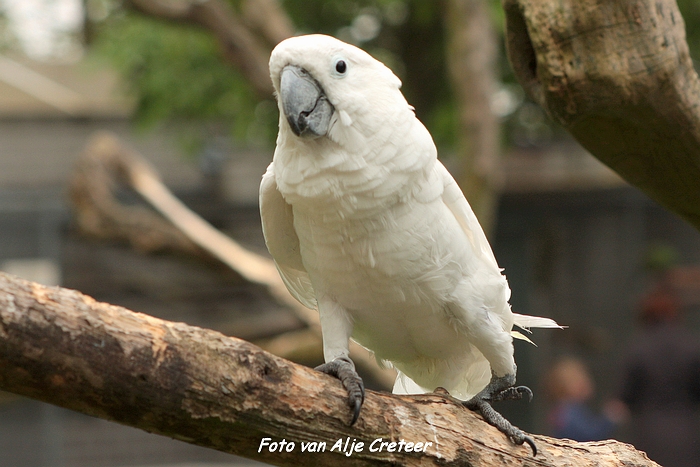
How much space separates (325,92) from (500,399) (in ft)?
3.09

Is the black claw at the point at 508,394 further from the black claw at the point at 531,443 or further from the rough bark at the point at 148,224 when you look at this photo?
the rough bark at the point at 148,224

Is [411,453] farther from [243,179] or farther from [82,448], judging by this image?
[243,179]

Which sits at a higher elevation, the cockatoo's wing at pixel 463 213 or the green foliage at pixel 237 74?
the green foliage at pixel 237 74

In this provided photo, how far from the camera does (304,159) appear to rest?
154 cm

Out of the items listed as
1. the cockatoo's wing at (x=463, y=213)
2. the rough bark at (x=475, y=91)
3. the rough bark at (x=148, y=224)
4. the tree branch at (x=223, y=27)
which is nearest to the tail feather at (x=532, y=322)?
the cockatoo's wing at (x=463, y=213)

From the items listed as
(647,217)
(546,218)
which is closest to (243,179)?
(546,218)

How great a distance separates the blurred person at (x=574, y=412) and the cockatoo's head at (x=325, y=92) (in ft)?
8.71

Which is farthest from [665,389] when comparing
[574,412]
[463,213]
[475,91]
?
[463,213]

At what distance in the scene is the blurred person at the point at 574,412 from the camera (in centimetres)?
352

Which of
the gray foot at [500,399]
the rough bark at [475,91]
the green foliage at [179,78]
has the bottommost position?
the gray foot at [500,399]

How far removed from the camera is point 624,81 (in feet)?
5.79

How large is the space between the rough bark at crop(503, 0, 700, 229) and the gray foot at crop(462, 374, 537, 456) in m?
0.75

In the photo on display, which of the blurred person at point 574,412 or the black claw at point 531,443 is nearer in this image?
the black claw at point 531,443

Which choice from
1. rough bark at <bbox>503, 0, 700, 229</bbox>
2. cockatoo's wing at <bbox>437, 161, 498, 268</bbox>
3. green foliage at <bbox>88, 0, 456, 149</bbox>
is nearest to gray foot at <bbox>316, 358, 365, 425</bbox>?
cockatoo's wing at <bbox>437, 161, 498, 268</bbox>
